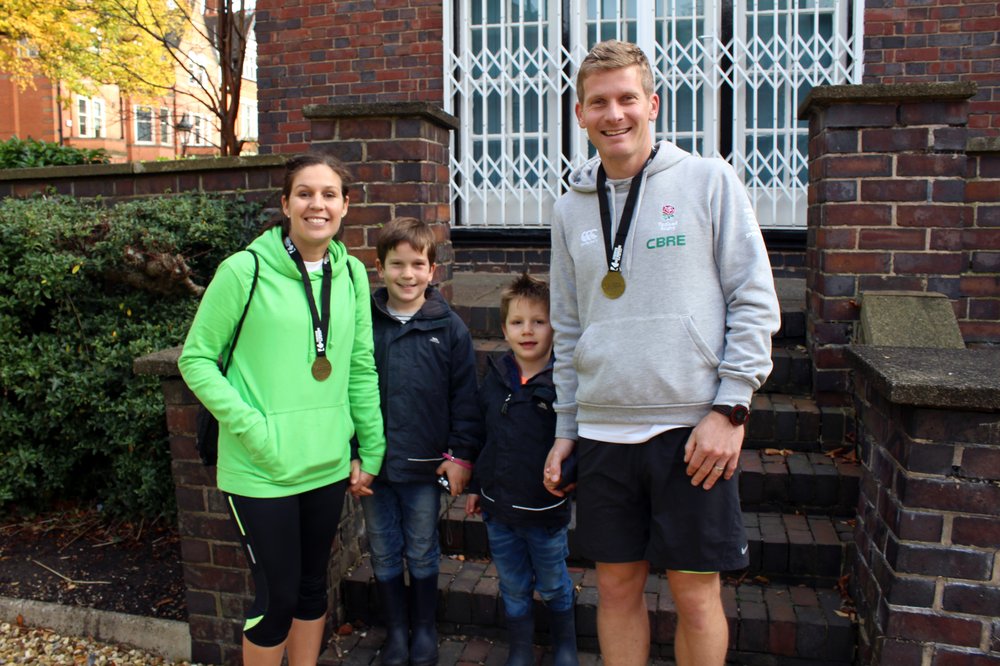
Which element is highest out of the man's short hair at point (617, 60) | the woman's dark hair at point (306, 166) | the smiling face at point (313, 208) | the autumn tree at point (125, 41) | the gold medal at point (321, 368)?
the autumn tree at point (125, 41)

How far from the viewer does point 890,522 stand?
245 cm

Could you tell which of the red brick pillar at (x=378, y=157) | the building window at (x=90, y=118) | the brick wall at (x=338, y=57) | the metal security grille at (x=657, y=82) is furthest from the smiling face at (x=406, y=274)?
the building window at (x=90, y=118)

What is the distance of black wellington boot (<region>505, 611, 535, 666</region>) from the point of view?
2730 mm

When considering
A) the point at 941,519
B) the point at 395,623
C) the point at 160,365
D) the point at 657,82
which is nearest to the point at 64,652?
the point at 160,365

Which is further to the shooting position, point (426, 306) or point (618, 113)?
point (426, 306)

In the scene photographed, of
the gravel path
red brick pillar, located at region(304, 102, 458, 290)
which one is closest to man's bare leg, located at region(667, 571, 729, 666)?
the gravel path

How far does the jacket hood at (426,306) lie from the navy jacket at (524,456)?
1.05 ft

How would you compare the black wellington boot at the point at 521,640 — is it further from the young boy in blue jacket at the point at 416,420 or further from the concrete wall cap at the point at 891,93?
the concrete wall cap at the point at 891,93

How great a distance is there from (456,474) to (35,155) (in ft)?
19.9

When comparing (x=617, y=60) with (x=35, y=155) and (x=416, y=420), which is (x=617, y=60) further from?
(x=35, y=155)

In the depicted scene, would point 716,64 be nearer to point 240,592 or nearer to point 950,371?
point 950,371

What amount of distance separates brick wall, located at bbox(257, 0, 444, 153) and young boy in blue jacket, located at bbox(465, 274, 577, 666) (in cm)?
368

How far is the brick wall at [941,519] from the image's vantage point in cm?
226

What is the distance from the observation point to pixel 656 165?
212 cm
